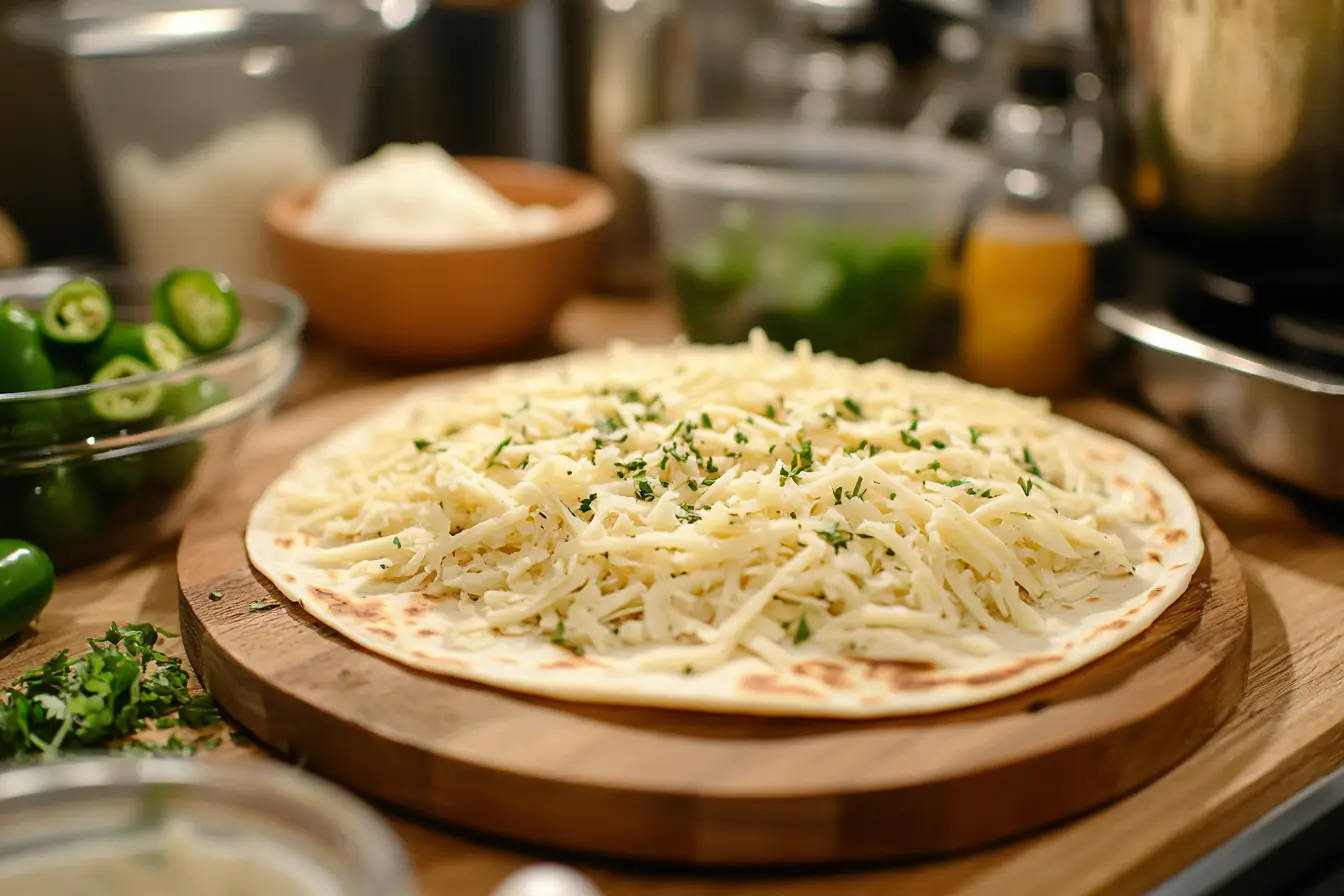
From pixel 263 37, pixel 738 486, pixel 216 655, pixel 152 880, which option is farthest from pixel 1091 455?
pixel 263 37

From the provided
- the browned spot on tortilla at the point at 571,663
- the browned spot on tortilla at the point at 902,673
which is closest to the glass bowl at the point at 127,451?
the browned spot on tortilla at the point at 571,663

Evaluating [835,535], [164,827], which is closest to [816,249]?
[835,535]

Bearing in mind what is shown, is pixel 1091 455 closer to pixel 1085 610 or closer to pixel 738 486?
pixel 1085 610

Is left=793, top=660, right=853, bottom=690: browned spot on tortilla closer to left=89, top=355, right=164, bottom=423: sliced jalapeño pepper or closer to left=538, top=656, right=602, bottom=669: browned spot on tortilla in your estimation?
left=538, top=656, right=602, bottom=669: browned spot on tortilla

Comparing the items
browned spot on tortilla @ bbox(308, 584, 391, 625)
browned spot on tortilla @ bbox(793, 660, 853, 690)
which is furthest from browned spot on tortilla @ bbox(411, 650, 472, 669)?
browned spot on tortilla @ bbox(793, 660, 853, 690)

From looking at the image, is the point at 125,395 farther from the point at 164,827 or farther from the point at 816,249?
the point at 816,249
